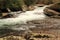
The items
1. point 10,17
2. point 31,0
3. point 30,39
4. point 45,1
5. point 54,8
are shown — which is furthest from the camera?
point 45,1

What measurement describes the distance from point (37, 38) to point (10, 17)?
1646cm

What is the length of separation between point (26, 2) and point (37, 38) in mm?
32008

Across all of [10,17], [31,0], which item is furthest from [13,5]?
[31,0]

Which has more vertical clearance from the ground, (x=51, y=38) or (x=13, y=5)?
(x=51, y=38)

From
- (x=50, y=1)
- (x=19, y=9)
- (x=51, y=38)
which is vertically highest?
(x=51, y=38)

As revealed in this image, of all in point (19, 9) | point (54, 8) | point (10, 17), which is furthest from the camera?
point (19, 9)

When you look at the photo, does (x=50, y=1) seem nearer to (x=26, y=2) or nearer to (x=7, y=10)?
(x=26, y=2)

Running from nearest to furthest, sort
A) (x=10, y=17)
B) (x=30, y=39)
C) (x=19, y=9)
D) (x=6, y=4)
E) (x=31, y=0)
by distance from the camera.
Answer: (x=30, y=39) < (x=10, y=17) < (x=6, y=4) < (x=19, y=9) < (x=31, y=0)

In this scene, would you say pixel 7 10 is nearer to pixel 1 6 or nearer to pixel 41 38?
pixel 1 6

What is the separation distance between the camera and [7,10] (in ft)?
117

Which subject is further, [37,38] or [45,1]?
[45,1]

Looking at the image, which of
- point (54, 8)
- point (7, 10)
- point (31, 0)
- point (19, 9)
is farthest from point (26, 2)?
point (54, 8)

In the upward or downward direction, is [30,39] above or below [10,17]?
above

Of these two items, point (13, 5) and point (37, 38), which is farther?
point (13, 5)
